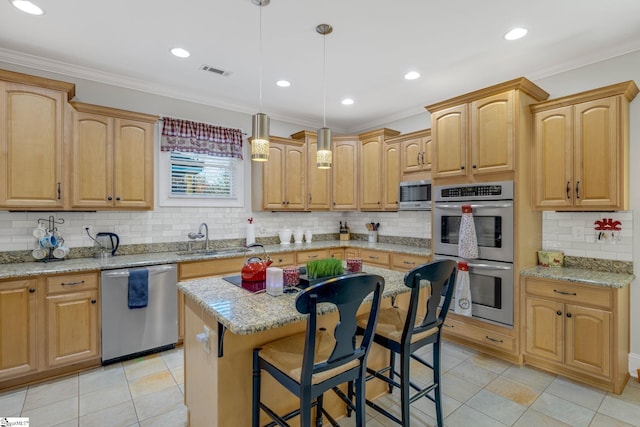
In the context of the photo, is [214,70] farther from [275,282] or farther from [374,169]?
[275,282]

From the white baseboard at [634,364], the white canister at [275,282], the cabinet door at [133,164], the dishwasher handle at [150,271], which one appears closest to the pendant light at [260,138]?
the white canister at [275,282]

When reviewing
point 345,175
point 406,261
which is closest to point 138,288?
point 406,261

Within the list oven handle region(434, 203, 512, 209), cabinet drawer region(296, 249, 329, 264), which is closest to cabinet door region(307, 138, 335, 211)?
cabinet drawer region(296, 249, 329, 264)

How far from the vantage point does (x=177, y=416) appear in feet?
7.51

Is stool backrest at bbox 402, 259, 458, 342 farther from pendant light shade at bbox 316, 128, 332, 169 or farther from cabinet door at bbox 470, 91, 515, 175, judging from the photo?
cabinet door at bbox 470, 91, 515, 175

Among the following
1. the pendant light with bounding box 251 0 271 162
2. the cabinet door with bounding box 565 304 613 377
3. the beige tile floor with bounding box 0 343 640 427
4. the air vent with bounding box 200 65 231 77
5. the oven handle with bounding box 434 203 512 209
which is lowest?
the beige tile floor with bounding box 0 343 640 427

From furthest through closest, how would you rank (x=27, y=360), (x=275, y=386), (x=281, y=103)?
(x=281, y=103) → (x=27, y=360) → (x=275, y=386)

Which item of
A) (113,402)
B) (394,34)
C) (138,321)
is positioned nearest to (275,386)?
(113,402)

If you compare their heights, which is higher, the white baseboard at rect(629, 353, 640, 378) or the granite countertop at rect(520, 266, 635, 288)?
the granite countertop at rect(520, 266, 635, 288)

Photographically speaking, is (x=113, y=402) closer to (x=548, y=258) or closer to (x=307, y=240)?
(x=307, y=240)

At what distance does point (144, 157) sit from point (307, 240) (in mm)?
2449

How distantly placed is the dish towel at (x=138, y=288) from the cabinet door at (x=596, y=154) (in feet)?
12.8

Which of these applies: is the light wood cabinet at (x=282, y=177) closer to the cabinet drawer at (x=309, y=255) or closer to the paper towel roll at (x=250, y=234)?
the paper towel roll at (x=250, y=234)

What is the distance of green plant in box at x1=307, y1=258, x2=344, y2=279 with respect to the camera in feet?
6.87
